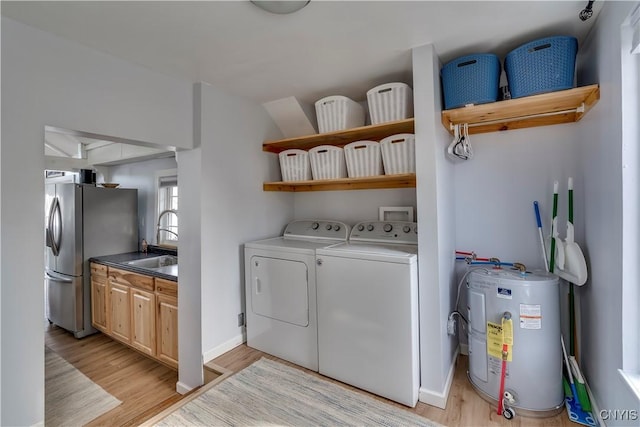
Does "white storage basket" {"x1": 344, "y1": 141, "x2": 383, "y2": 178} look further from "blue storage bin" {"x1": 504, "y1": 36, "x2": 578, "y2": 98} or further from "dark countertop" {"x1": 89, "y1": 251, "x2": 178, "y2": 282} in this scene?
"dark countertop" {"x1": 89, "y1": 251, "x2": 178, "y2": 282}

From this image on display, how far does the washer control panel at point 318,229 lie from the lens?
256cm

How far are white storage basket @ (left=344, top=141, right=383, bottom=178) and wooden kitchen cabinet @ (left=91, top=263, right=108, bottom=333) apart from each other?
9.68ft

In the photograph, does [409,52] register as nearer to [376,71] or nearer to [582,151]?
[376,71]

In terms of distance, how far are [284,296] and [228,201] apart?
Answer: 0.90 m

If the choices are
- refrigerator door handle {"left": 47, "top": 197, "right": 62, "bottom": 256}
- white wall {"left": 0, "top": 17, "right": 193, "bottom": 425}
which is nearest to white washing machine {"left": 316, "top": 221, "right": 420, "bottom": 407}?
white wall {"left": 0, "top": 17, "right": 193, "bottom": 425}

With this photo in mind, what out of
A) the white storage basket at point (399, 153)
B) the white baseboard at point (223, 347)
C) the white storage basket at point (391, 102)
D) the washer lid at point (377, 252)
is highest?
the white storage basket at point (391, 102)

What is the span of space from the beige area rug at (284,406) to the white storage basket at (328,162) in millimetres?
1560

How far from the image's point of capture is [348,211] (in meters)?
2.76

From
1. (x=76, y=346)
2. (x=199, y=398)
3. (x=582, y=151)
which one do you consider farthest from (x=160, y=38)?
(x=76, y=346)

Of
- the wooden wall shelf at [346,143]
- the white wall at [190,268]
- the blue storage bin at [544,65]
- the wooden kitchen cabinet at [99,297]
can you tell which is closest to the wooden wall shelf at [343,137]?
the wooden wall shelf at [346,143]

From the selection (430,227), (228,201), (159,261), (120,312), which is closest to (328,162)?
(228,201)

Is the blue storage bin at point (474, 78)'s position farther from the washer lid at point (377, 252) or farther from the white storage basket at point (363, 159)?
the washer lid at point (377, 252)

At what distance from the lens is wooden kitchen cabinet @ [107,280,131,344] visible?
2.95 meters

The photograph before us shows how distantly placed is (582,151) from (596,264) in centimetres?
75
